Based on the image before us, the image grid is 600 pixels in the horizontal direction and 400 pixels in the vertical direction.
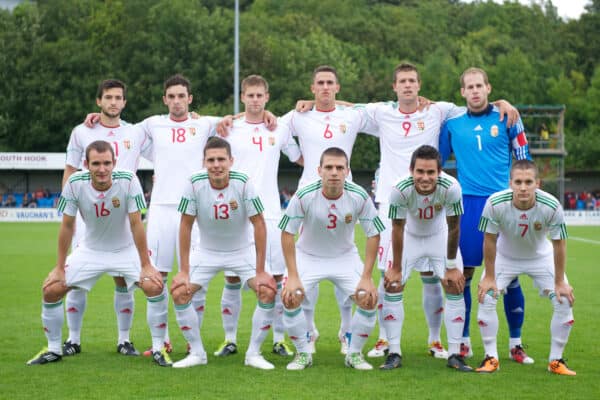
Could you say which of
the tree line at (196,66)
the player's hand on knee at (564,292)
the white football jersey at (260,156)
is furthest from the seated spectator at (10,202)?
the player's hand on knee at (564,292)

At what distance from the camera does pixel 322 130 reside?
8219 mm

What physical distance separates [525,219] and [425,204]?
0.85 meters

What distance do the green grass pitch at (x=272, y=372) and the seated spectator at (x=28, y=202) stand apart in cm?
2892

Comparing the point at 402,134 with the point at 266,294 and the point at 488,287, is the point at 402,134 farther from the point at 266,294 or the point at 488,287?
the point at 266,294

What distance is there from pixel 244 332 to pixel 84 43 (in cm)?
4415

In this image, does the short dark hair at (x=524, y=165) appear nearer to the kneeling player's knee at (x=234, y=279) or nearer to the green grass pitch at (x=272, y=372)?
the green grass pitch at (x=272, y=372)

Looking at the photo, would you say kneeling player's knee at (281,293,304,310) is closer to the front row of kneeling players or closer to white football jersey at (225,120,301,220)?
the front row of kneeling players

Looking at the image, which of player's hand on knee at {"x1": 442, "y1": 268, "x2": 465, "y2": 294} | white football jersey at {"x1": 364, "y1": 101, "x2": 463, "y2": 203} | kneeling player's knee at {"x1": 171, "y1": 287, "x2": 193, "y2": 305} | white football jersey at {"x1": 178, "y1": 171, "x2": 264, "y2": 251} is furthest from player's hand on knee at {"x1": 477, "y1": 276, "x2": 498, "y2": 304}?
kneeling player's knee at {"x1": 171, "y1": 287, "x2": 193, "y2": 305}

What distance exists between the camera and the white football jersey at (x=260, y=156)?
320 inches

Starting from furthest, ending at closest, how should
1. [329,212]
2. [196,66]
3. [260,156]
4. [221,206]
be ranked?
[196,66], [260,156], [221,206], [329,212]

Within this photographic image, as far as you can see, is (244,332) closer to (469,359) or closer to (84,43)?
(469,359)

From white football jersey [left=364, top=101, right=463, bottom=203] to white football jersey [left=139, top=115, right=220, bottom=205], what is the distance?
180cm

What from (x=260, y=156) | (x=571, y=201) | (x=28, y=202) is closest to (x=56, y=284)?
(x=260, y=156)

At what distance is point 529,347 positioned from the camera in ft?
27.1
